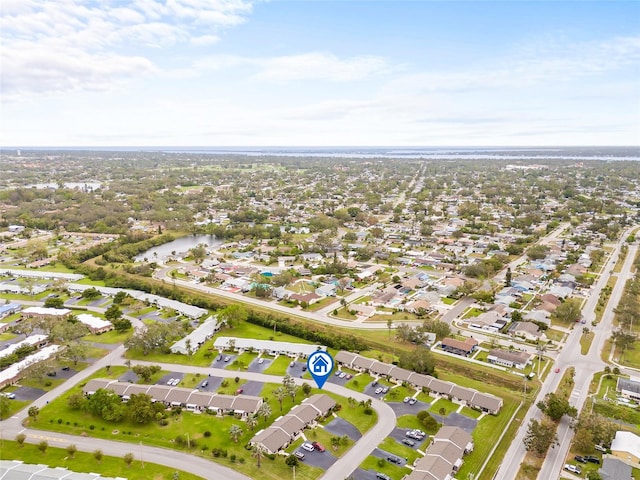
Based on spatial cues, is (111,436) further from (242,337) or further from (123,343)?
(242,337)

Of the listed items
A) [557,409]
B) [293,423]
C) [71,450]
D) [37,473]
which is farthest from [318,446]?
→ [557,409]

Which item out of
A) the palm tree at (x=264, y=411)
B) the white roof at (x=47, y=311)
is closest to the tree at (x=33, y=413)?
the palm tree at (x=264, y=411)

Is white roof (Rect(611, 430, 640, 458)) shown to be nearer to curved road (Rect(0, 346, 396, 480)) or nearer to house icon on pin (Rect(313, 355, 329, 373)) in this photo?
curved road (Rect(0, 346, 396, 480))

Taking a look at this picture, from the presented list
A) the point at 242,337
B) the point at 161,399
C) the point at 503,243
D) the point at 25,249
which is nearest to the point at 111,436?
the point at 161,399

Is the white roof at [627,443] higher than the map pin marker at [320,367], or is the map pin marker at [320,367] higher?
the map pin marker at [320,367]

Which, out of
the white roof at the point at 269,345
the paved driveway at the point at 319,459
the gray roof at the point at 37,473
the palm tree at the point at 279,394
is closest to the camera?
the gray roof at the point at 37,473

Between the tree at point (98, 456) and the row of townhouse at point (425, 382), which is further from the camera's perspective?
the row of townhouse at point (425, 382)

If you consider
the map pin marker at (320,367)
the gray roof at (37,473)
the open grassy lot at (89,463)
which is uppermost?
the map pin marker at (320,367)

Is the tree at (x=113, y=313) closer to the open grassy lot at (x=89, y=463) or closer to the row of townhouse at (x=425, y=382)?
the open grassy lot at (x=89, y=463)
